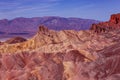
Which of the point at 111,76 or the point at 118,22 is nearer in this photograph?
the point at 111,76

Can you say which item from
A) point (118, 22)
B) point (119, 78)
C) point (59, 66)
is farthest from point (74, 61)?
point (118, 22)

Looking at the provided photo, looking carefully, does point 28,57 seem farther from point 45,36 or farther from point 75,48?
point 45,36

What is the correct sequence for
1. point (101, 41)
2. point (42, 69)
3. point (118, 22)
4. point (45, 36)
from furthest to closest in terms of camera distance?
point (118, 22) < point (45, 36) < point (101, 41) < point (42, 69)

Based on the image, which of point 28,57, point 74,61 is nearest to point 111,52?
point 74,61

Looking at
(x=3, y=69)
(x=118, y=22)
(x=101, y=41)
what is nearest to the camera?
(x=3, y=69)

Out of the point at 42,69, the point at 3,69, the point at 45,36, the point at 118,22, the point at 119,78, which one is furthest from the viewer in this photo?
the point at 118,22

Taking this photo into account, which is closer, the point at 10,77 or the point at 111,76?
the point at 111,76

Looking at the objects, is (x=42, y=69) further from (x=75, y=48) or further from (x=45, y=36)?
(x=45, y=36)

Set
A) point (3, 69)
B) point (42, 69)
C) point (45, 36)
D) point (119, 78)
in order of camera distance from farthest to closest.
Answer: point (45, 36) < point (3, 69) < point (42, 69) < point (119, 78)
